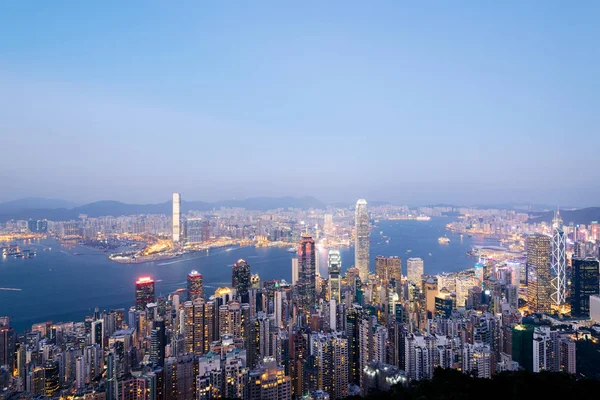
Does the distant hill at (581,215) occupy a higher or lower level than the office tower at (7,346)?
higher

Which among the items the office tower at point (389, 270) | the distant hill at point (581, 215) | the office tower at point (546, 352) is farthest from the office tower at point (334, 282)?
the distant hill at point (581, 215)

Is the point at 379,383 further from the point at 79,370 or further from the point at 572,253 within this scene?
the point at 572,253

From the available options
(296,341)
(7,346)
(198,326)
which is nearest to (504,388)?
(296,341)

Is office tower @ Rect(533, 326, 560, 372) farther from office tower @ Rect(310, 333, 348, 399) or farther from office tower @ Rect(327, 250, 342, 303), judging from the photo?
office tower @ Rect(327, 250, 342, 303)

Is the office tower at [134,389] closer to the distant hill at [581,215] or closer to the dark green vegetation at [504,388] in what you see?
the dark green vegetation at [504,388]

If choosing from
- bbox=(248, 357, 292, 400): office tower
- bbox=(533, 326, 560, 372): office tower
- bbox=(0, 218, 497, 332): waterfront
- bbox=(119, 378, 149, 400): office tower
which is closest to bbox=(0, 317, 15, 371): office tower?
bbox=(0, 218, 497, 332): waterfront

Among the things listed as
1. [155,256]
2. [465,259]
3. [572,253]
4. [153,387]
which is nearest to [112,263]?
[155,256]
